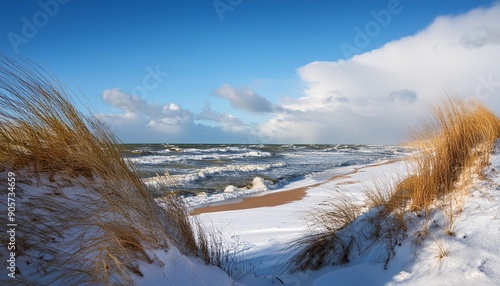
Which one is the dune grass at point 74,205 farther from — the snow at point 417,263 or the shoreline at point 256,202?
the shoreline at point 256,202

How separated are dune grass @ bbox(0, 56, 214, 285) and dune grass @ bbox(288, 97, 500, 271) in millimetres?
1327

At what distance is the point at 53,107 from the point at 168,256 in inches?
62.5

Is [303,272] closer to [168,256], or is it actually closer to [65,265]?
[168,256]

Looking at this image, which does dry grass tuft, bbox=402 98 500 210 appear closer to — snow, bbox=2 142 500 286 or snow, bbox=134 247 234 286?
snow, bbox=2 142 500 286

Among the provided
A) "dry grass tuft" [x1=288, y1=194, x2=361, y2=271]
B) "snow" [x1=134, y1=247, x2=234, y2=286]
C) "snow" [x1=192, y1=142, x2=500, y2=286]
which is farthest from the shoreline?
"snow" [x1=134, y1=247, x2=234, y2=286]

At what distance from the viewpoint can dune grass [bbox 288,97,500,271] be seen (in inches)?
127

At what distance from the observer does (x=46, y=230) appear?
2.14m

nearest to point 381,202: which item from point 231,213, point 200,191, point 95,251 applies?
point 95,251

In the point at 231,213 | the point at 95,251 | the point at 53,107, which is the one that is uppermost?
the point at 53,107

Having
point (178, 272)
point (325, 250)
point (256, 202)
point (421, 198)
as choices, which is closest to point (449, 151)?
point (421, 198)

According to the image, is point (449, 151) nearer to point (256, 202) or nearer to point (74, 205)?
point (74, 205)

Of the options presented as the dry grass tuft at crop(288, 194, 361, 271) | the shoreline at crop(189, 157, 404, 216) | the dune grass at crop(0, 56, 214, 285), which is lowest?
the shoreline at crop(189, 157, 404, 216)

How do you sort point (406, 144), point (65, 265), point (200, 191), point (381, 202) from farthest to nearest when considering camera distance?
point (200, 191) < point (406, 144) < point (381, 202) < point (65, 265)

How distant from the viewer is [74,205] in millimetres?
2395
